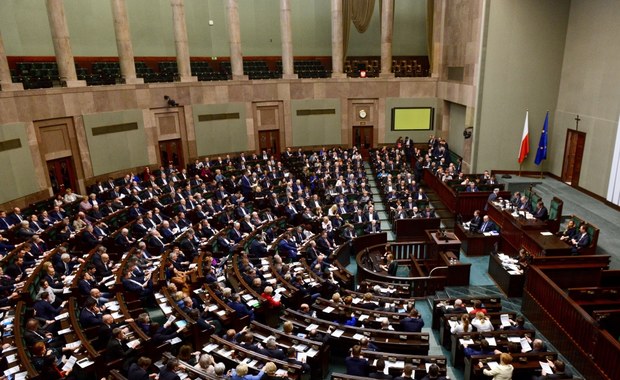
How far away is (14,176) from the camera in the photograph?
13.7 meters

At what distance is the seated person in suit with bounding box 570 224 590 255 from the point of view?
995cm

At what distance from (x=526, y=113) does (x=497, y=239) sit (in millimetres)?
7046

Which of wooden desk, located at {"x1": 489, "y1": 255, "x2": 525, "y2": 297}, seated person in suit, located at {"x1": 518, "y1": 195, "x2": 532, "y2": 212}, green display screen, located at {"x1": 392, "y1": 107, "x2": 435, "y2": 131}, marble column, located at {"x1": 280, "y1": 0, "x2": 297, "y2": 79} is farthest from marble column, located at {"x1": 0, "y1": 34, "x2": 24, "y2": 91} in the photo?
green display screen, located at {"x1": 392, "y1": 107, "x2": 435, "y2": 131}

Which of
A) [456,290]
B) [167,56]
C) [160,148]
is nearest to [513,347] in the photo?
[456,290]

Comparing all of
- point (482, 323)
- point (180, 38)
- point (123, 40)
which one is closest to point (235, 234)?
point (482, 323)

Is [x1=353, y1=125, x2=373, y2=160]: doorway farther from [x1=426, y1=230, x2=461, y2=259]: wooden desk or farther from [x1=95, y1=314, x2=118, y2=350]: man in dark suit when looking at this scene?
[x1=95, y1=314, x2=118, y2=350]: man in dark suit

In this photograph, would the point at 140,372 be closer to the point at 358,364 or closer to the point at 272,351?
the point at 272,351

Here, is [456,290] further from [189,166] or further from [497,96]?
[189,166]

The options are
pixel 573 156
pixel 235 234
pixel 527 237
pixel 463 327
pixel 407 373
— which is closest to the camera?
pixel 407 373

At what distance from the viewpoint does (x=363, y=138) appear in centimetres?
2273

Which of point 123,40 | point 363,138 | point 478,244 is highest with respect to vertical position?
point 123,40

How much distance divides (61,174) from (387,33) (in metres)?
15.8

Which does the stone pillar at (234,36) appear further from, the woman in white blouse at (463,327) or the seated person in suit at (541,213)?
the woman in white blouse at (463,327)

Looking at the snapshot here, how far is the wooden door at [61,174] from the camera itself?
15281 millimetres
